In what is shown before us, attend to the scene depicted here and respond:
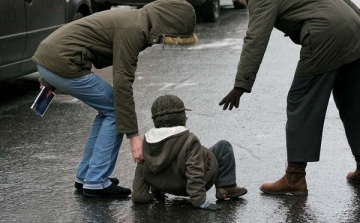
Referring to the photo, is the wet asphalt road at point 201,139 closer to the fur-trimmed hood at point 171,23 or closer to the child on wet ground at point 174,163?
the child on wet ground at point 174,163

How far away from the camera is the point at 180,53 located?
13258 mm

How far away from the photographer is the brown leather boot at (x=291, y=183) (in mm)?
6352

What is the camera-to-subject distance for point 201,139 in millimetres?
8055

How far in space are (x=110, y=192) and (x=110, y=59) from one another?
2.97 ft

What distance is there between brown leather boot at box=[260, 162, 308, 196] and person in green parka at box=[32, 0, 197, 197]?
0.98 metres

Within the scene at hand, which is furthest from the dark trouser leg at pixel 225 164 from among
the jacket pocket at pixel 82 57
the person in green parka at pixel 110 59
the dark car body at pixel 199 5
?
the dark car body at pixel 199 5

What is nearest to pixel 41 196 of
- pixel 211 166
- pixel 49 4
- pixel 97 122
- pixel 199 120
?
pixel 97 122

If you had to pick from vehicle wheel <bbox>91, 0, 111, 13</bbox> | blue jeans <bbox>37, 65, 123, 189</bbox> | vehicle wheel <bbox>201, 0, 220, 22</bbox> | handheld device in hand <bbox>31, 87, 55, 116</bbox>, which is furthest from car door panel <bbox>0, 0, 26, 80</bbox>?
vehicle wheel <bbox>201, 0, 220, 22</bbox>

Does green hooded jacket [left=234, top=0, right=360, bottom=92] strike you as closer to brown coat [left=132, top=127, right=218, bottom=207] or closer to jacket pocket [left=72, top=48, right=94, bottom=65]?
brown coat [left=132, top=127, right=218, bottom=207]

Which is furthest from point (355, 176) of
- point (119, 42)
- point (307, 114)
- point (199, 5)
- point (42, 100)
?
point (199, 5)

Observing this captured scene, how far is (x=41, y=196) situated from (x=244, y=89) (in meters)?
1.59

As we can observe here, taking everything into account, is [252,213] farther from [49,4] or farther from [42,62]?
[49,4]

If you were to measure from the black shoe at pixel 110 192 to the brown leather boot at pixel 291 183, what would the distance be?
96 cm

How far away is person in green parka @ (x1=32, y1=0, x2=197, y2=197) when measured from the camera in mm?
5934
